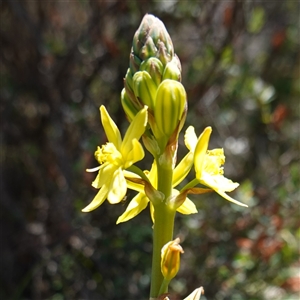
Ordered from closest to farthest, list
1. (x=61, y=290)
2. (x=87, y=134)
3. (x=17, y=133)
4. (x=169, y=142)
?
(x=169, y=142)
(x=61, y=290)
(x=87, y=134)
(x=17, y=133)

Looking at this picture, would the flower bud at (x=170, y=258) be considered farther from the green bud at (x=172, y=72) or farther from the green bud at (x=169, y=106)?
the green bud at (x=172, y=72)

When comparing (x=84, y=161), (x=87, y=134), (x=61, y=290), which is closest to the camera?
(x=84, y=161)

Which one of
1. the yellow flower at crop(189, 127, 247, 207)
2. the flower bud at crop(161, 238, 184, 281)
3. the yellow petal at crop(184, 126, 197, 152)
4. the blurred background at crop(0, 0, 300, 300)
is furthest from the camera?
the blurred background at crop(0, 0, 300, 300)

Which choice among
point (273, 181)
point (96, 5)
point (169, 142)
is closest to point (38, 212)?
point (96, 5)

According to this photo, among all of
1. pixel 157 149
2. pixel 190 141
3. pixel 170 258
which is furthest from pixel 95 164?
pixel 170 258

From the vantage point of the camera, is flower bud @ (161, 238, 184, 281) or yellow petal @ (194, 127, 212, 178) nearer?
flower bud @ (161, 238, 184, 281)

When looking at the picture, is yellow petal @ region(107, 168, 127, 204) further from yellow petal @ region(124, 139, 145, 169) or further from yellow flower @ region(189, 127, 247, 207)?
yellow flower @ region(189, 127, 247, 207)

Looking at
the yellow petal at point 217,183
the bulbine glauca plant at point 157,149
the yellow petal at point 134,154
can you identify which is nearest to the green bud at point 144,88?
the bulbine glauca plant at point 157,149

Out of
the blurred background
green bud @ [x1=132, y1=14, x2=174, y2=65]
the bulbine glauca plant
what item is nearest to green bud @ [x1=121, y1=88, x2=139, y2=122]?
the bulbine glauca plant

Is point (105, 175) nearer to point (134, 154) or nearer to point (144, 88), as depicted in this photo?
point (134, 154)

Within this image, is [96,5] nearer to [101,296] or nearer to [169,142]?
[101,296]
